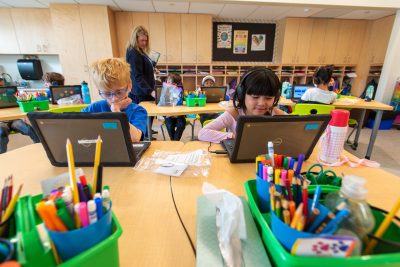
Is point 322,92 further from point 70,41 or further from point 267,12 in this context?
point 70,41

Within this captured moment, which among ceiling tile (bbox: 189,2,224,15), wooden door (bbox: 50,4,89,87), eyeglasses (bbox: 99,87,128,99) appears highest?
ceiling tile (bbox: 189,2,224,15)

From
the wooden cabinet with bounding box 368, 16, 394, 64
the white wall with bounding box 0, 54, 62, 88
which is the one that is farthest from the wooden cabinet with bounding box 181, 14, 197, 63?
the wooden cabinet with bounding box 368, 16, 394, 64

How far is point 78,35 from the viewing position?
3.97 metres

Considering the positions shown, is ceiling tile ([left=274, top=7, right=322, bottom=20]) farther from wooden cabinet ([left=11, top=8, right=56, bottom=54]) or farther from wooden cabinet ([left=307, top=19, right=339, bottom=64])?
wooden cabinet ([left=11, top=8, right=56, bottom=54])

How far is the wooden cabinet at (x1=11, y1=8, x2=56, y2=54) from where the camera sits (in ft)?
13.3

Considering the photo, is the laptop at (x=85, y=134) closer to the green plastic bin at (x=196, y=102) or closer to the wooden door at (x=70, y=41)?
the green plastic bin at (x=196, y=102)

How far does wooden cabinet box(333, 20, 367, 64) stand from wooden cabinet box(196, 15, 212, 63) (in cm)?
304

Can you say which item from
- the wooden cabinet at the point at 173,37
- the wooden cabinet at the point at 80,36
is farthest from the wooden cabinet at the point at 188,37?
the wooden cabinet at the point at 80,36

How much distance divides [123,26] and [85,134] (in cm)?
436

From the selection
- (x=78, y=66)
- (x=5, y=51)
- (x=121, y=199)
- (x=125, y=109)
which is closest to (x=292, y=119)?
(x=121, y=199)

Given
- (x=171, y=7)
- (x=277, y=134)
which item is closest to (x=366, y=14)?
(x=171, y=7)

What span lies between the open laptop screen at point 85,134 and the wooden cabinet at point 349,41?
229 inches

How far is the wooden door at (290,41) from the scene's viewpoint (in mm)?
4609

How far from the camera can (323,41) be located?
191 inches
